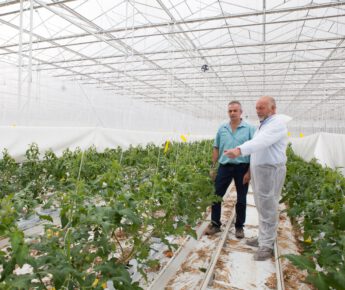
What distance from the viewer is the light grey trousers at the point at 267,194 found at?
3045 mm

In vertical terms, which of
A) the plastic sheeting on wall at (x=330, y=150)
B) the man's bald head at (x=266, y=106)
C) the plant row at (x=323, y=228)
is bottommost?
the plant row at (x=323, y=228)

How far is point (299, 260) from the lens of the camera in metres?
1.52

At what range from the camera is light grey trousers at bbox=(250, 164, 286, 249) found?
3.04 meters

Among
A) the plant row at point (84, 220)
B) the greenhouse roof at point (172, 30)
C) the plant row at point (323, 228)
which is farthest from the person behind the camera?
the greenhouse roof at point (172, 30)

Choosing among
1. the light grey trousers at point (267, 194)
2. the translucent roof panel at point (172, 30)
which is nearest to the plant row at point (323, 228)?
the light grey trousers at point (267, 194)

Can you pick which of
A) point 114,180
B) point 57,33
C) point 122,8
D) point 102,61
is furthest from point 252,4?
point 102,61

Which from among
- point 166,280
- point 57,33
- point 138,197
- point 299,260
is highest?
point 57,33

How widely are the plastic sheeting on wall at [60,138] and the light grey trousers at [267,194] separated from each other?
121 centimetres

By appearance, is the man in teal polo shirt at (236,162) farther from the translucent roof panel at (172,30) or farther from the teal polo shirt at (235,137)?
the translucent roof panel at (172,30)

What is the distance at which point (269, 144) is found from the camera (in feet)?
9.17

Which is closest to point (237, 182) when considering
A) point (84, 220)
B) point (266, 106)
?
point (266, 106)

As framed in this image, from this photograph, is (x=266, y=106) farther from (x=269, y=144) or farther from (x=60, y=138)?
(x=60, y=138)

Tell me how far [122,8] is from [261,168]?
7.09 meters

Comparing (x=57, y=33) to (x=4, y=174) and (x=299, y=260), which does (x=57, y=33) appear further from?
(x=299, y=260)
